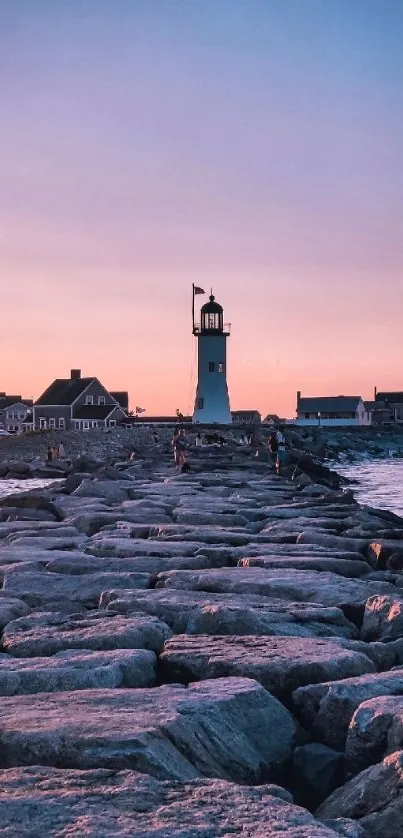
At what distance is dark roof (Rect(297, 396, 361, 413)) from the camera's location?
8306 cm

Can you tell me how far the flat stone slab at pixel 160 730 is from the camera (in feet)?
9.78

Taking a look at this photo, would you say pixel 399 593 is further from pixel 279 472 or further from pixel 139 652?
pixel 279 472

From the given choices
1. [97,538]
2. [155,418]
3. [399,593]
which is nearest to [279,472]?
[97,538]

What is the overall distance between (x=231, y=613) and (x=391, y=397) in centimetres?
9653

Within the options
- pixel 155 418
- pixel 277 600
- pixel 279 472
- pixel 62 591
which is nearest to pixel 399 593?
pixel 277 600

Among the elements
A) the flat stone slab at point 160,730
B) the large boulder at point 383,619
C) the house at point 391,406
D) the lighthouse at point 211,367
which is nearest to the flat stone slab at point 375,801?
the flat stone slab at point 160,730

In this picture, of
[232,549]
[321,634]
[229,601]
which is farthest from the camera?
[232,549]

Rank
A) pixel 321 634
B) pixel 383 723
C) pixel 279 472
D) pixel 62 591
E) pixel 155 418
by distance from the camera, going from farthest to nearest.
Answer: pixel 155 418 → pixel 279 472 → pixel 62 591 → pixel 321 634 → pixel 383 723

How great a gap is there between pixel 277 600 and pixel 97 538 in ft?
9.59

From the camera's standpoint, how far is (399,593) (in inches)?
229

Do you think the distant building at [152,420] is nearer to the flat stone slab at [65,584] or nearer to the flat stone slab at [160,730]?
the flat stone slab at [65,584]

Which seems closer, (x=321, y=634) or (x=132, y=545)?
(x=321, y=634)

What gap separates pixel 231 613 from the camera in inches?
183

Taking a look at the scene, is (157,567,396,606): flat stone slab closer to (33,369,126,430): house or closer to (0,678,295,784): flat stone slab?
(0,678,295,784): flat stone slab
